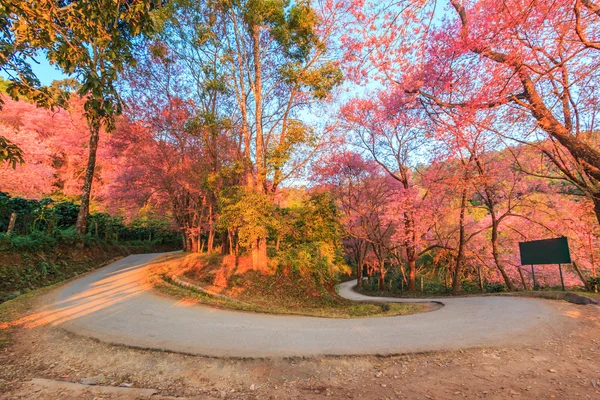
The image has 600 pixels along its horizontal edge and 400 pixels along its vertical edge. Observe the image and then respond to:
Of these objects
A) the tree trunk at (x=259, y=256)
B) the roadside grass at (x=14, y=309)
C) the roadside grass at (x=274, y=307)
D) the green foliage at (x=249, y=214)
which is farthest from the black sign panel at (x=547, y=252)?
the roadside grass at (x=14, y=309)

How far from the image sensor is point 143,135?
12891mm

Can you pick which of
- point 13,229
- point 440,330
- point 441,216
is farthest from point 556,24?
point 13,229

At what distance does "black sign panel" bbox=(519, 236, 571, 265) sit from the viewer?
25.2 ft

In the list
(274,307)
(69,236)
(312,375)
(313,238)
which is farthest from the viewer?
(69,236)

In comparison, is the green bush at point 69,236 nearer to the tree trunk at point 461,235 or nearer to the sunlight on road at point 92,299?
the sunlight on road at point 92,299

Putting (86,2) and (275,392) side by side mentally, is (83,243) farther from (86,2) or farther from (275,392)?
(275,392)

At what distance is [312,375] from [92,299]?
6.45m

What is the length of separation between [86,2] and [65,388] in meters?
4.54

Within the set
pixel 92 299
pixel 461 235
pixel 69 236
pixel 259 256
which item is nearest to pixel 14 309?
pixel 92 299

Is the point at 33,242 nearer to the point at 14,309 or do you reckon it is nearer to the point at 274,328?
the point at 14,309

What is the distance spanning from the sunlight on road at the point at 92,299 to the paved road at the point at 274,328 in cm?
2

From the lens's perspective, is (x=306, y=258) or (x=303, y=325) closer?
(x=303, y=325)

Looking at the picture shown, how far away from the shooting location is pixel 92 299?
684 centimetres

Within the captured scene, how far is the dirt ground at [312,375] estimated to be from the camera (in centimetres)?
264
